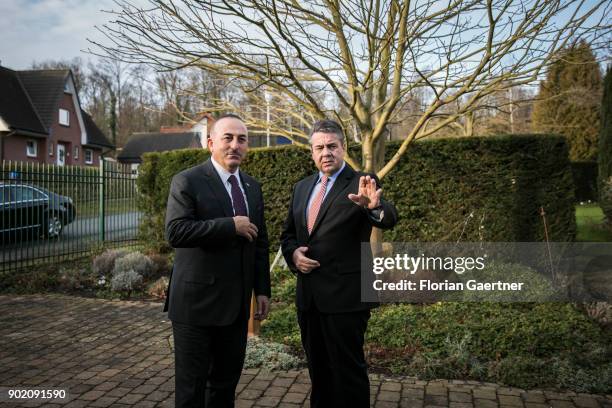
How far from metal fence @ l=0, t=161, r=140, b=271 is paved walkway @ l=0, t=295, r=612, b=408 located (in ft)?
10.4

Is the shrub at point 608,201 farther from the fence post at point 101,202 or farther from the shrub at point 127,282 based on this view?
the fence post at point 101,202

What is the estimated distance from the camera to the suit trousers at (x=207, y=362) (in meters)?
2.53

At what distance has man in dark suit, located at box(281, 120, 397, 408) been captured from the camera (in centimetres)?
280

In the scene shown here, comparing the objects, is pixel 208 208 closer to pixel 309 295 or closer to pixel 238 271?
pixel 238 271

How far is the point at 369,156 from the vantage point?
6.32 meters

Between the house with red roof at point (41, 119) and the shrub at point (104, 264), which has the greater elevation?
the house with red roof at point (41, 119)

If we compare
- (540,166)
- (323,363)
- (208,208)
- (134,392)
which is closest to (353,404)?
(323,363)

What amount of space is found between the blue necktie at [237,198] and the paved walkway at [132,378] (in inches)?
63.1

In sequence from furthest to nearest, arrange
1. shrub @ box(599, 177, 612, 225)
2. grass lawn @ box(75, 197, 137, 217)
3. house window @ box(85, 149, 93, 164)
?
house window @ box(85, 149, 93, 164) → grass lawn @ box(75, 197, 137, 217) → shrub @ box(599, 177, 612, 225)

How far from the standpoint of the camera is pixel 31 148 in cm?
2778

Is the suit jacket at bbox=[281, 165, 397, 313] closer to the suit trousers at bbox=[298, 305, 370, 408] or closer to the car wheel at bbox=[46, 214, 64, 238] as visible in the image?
the suit trousers at bbox=[298, 305, 370, 408]

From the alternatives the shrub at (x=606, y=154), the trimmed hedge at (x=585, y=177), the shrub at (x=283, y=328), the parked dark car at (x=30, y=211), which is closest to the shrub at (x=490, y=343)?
the shrub at (x=283, y=328)

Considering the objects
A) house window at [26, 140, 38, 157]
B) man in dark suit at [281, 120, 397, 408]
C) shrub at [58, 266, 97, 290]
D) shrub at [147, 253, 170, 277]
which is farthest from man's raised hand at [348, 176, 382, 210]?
house window at [26, 140, 38, 157]

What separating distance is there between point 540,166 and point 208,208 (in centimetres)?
667
